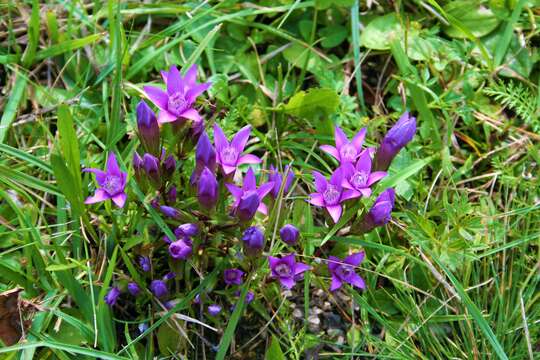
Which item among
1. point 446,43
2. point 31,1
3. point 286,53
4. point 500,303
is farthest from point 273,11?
point 500,303

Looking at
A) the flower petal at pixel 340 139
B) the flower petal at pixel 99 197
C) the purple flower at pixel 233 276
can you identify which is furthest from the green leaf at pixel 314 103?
the flower petal at pixel 99 197

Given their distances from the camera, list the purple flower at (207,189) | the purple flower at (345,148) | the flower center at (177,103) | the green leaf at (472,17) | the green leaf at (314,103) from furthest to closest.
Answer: the green leaf at (472,17)
the green leaf at (314,103)
the purple flower at (345,148)
the flower center at (177,103)
the purple flower at (207,189)

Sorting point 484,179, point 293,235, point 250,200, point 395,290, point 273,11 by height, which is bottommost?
point 395,290

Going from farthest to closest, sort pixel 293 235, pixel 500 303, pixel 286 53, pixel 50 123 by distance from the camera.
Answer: pixel 286 53 → pixel 50 123 → pixel 500 303 → pixel 293 235

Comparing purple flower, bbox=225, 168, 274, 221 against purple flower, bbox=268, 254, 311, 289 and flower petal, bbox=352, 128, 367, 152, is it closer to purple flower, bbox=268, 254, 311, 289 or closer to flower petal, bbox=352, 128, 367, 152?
purple flower, bbox=268, 254, 311, 289

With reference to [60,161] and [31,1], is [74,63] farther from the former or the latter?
[60,161]

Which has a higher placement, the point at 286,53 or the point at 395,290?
the point at 286,53

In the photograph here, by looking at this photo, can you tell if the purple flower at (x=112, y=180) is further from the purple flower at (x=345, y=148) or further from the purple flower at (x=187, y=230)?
the purple flower at (x=345, y=148)
